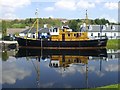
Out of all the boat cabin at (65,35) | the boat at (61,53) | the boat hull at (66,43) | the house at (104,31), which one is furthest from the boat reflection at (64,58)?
the house at (104,31)

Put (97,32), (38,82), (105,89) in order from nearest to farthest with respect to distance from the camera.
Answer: (105,89) < (38,82) < (97,32)

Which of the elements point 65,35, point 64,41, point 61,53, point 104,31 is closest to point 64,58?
point 61,53

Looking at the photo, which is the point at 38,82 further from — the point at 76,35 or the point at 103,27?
the point at 103,27

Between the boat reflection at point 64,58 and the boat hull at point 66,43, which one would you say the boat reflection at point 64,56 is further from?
the boat hull at point 66,43

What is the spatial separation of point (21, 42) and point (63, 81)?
4212 cm

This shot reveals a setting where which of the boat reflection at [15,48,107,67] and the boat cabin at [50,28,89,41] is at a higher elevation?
the boat cabin at [50,28,89,41]

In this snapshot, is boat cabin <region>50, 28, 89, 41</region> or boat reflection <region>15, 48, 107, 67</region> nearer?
boat reflection <region>15, 48, 107, 67</region>

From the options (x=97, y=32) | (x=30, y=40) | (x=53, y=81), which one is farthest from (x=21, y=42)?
(x=53, y=81)

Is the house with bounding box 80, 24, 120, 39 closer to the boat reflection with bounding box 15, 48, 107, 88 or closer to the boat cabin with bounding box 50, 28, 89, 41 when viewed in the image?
the boat cabin with bounding box 50, 28, 89, 41

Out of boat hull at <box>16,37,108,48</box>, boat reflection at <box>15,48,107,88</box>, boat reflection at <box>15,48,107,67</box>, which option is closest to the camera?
boat reflection at <box>15,48,107,88</box>

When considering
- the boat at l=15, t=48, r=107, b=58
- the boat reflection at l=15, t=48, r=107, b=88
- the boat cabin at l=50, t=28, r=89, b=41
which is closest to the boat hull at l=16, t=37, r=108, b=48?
the boat at l=15, t=48, r=107, b=58

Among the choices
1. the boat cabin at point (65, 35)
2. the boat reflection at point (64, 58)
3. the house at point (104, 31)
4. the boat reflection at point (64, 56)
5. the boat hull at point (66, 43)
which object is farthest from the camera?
the house at point (104, 31)

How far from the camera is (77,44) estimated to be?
61.6m

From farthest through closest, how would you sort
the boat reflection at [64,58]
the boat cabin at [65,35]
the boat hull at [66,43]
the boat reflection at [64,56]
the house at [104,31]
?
the house at [104,31] → the boat cabin at [65,35] → the boat hull at [66,43] → the boat reflection at [64,56] → the boat reflection at [64,58]
